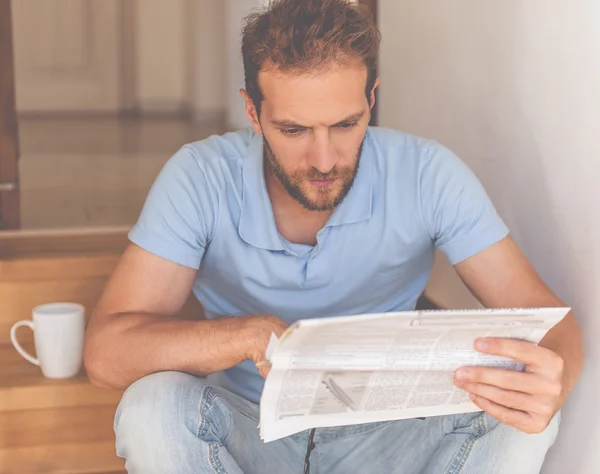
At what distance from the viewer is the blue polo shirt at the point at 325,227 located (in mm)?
1372

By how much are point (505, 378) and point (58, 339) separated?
89cm

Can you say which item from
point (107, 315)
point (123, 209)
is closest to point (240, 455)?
point (107, 315)

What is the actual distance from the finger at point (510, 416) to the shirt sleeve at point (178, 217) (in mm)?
474

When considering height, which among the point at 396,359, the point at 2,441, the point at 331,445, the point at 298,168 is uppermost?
the point at 298,168

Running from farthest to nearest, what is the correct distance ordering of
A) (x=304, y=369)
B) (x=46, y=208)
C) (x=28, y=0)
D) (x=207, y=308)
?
(x=28, y=0) → (x=46, y=208) → (x=207, y=308) → (x=304, y=369)

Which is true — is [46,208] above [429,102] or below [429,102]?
below

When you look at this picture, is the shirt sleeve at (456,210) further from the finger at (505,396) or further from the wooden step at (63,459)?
the wooden step at (63,459)

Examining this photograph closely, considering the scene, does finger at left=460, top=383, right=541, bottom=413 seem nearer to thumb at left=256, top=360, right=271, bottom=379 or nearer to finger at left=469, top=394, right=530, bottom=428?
finger at left=469, top=394, right=530, bottom=428

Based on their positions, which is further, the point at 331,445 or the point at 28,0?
the point at 28,0

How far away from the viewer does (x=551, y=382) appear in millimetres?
1133

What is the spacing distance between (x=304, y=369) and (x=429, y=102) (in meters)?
1.07

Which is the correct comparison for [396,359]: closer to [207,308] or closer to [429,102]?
[207,308]

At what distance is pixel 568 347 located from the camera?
1.25 meters

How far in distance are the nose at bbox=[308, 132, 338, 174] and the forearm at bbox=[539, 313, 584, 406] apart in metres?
0.38
